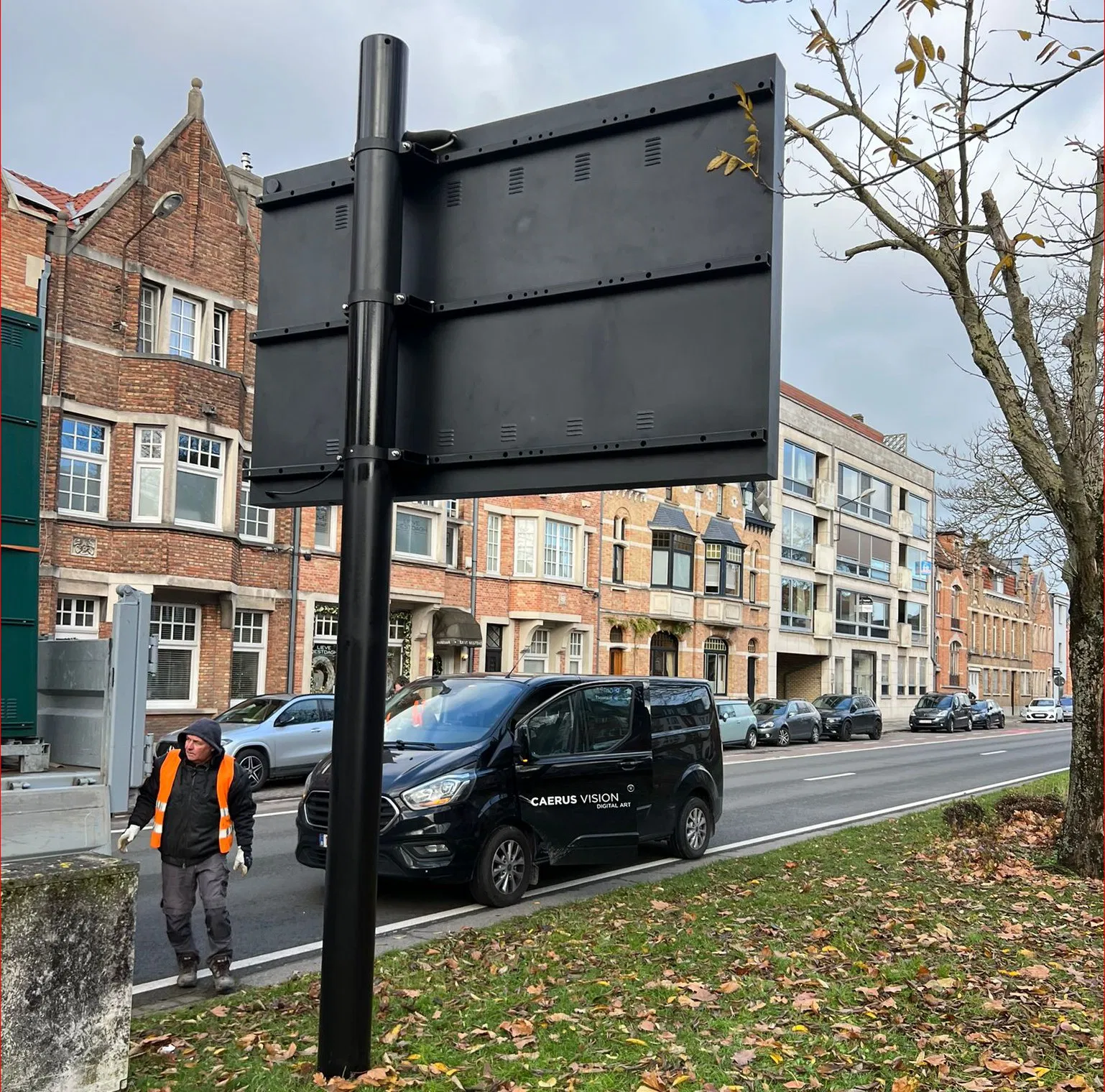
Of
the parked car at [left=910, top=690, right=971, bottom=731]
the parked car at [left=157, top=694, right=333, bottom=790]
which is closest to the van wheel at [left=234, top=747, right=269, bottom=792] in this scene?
the parked car at [left=157, top=694, right=333, bottom=790]

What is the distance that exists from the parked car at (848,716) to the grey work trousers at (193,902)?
113ft

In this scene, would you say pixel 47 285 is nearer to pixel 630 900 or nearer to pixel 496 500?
pixel 496 500

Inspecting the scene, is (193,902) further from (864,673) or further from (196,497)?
(864,673)

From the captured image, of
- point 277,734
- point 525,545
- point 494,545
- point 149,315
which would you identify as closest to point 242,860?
point 277,734

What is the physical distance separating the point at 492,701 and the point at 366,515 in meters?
5.93

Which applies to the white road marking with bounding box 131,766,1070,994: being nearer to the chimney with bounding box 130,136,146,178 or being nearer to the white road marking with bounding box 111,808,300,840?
the white road marking with bounding box 111,808,300,840

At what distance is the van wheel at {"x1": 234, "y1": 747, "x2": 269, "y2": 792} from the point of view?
1852 centimetres

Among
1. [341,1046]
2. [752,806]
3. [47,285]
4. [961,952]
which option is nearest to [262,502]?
[341,1046]

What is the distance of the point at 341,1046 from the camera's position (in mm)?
4523

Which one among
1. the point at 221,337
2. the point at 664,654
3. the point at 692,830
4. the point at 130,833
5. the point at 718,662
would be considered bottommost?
the point at 692,830

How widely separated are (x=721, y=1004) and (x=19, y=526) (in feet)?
13.6

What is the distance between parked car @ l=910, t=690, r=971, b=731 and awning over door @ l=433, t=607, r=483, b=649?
2625cm

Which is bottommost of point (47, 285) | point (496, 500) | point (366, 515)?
point (366, 515)

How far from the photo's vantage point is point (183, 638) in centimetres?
2455
